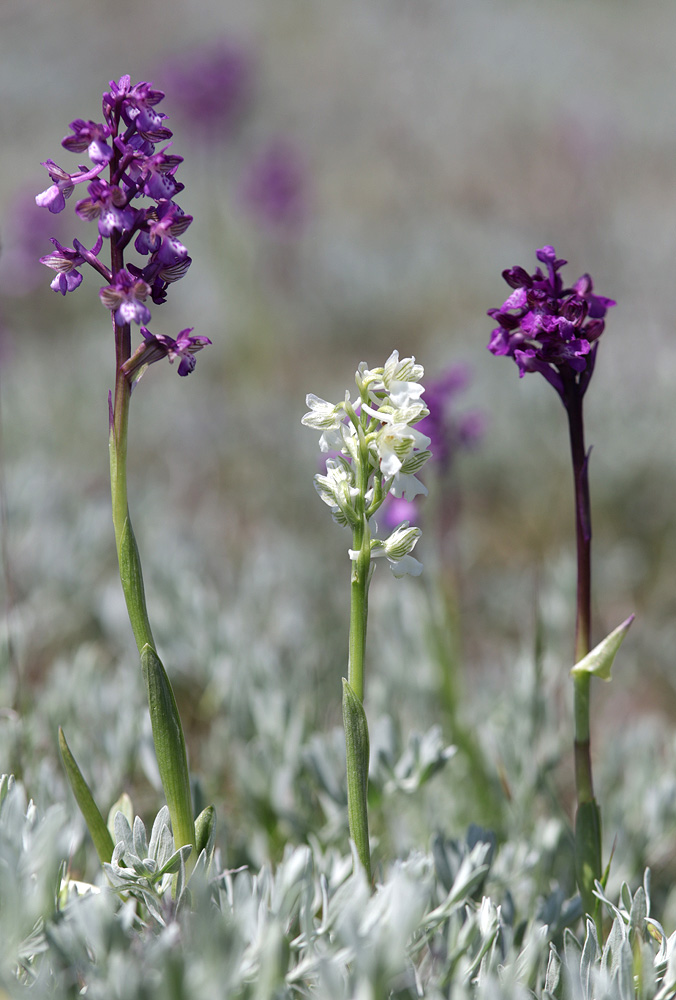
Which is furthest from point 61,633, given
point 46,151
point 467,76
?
point 467,76

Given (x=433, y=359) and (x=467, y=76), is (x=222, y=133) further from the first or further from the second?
(x=467, y=76)

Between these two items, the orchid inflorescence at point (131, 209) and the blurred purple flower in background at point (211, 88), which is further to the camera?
the blurred purple flower in background at point (211, 88)

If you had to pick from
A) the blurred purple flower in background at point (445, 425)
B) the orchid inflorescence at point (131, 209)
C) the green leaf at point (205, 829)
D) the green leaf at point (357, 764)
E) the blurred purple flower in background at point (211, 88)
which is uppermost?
the blurred purple flower in background at point (211, 88)

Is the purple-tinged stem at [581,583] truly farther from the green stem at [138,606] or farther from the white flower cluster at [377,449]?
the green stem at [138,606]

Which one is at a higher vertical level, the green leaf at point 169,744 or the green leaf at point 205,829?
the green leaf at point 169,744

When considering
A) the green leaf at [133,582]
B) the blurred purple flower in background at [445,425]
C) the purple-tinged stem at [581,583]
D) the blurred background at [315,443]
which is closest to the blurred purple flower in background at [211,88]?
the blurred background at [315,443]

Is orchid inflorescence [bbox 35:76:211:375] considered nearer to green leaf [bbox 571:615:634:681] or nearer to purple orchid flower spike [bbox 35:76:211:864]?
purple orchid flower spike [bbox 35:76:211:864]

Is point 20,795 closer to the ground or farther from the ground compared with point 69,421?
closer to the ground
